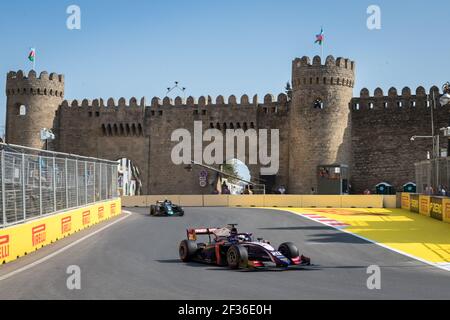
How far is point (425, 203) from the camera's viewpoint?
28.5 metres

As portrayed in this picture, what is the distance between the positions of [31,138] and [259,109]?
18534 mm

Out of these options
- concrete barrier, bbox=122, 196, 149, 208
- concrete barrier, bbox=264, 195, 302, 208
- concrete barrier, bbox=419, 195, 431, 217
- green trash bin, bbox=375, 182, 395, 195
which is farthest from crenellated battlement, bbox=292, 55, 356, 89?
concrete barrier, bbox=419, 195, 431, 217

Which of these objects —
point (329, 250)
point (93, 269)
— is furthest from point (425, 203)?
point (93, 269)

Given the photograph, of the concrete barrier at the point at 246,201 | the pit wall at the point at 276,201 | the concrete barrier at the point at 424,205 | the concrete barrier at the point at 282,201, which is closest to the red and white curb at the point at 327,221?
the concrete barrier at the point at 424,205

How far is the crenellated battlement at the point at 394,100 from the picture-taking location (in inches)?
1710

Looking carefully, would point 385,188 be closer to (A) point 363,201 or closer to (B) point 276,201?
(A) point 363,201

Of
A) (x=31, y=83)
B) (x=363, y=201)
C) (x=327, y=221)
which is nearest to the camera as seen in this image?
(x=327, y=221)

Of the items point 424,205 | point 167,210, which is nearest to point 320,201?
point 424,205

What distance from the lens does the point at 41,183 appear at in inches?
664

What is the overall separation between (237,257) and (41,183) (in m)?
7.28

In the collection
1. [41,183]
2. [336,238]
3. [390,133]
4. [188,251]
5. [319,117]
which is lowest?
[336,238]

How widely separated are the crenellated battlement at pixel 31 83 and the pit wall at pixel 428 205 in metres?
30.3

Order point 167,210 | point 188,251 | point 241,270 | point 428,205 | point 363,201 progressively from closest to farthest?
point 241,270, point 188,251, point 428,205, point 167,210, point 363,201

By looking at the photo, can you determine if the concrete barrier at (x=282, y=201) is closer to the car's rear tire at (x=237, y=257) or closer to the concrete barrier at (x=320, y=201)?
the concrete barrier at (x=320, y=201)
